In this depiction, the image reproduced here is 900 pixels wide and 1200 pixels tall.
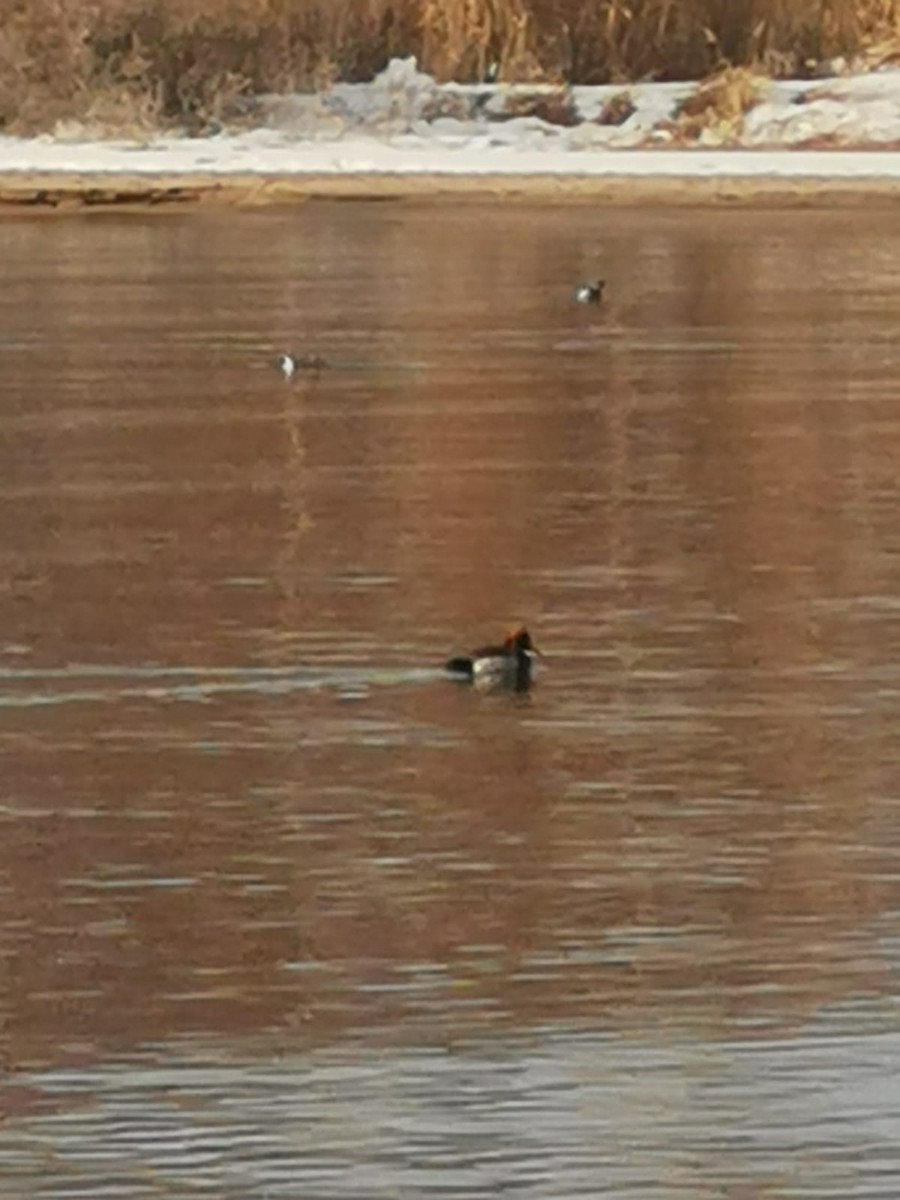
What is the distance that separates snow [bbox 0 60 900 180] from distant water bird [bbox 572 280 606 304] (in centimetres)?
1184

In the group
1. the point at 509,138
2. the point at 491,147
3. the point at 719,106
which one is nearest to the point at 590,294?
the point at 491,147

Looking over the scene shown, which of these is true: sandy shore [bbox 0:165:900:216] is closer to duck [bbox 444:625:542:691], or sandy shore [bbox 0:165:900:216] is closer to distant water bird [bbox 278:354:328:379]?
distant water bird [bbox 278:354:328:379]

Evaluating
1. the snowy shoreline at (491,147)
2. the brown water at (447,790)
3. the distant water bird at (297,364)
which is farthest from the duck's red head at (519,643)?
the snowy shoreline at (491,147)

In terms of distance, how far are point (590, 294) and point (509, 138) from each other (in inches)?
645

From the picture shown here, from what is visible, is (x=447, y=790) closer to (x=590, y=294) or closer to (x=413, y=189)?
(x=590, y=294)

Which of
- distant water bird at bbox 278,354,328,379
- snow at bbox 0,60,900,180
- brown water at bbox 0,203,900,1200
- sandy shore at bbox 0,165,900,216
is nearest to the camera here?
brown water at bbox 0,203,900,1200

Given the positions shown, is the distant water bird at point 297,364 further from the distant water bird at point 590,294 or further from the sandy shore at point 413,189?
the sandy shore at point 413,189

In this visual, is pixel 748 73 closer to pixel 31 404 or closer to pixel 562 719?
pixel 31 404

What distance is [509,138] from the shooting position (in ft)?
145

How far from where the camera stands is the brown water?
787 centimetres

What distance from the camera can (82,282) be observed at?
1204 inches

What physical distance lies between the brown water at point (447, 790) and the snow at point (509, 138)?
19.1 meters

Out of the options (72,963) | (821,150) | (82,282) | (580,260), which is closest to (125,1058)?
(72,963)

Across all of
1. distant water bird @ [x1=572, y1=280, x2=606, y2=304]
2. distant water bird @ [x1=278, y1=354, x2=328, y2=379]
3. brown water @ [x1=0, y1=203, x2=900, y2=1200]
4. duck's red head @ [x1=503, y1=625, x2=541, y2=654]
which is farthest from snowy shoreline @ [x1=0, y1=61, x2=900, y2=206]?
duck's red head @ [x1=503, y1=625, x2=541, y2=654]
